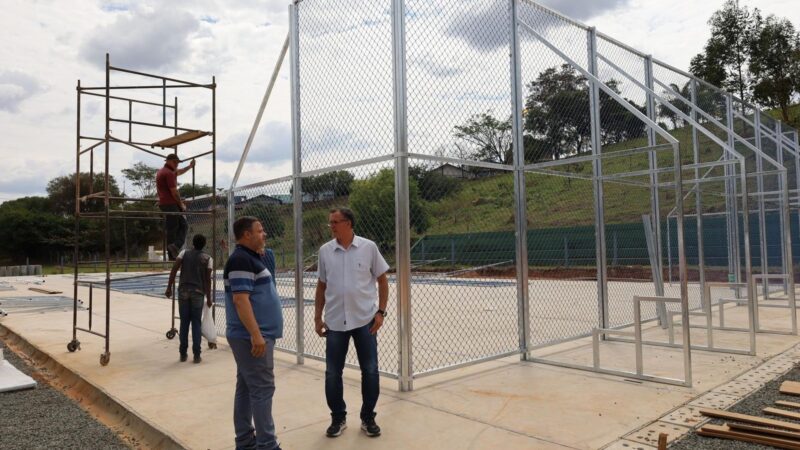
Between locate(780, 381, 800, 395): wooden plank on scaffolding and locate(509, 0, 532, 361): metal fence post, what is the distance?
2.50 metres

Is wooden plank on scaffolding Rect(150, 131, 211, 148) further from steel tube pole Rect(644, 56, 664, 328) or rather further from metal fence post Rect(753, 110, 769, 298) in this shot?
metal fence post Rect(753, 110, 769, 298)

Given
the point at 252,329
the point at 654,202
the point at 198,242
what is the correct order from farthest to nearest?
the point at 654,202
the point at 198,242
the point at 252,329

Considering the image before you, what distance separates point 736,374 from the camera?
226 inches

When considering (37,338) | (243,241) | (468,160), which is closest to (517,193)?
(468,160)

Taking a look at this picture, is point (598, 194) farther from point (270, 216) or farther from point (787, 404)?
point (270, 216)

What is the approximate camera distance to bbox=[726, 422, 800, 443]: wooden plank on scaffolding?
149 inches

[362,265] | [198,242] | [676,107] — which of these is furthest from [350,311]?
[676,107]

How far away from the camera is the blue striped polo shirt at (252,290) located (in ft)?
11.2

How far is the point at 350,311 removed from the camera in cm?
409

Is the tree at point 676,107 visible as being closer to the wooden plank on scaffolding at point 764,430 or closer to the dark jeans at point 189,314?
the wooden plank on scaffolding at point 764,430

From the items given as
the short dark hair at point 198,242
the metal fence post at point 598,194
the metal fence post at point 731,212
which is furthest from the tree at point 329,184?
the metal fence post at point 731,212

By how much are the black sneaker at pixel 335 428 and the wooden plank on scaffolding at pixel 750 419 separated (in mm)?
2895

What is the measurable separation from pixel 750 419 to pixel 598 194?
151 inches

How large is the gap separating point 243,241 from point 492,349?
4720 millimetres
